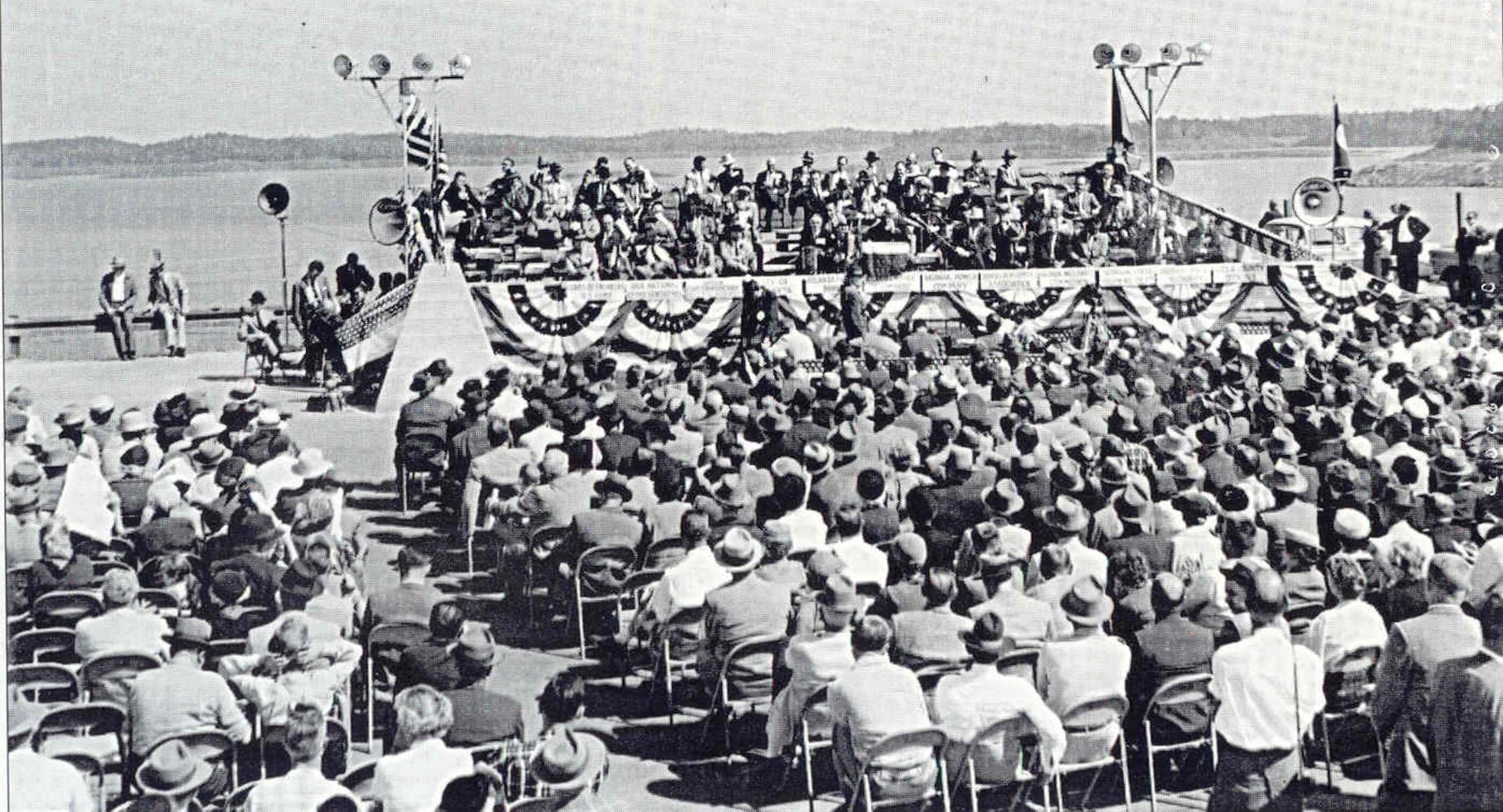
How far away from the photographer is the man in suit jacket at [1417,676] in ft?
21.8

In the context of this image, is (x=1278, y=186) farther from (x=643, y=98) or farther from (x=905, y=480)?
(x=905, y=480)

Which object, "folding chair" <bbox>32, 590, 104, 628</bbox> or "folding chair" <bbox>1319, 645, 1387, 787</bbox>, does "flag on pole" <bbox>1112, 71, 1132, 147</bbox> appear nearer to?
"folding chair" <bbox>1319, 645, 1387, 787</bbox>

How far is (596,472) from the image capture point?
1087cm

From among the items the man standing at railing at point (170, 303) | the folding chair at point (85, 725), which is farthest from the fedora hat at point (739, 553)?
→ the man standing at railing at point (170, 303)

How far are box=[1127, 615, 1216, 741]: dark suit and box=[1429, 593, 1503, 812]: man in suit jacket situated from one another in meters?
1.19

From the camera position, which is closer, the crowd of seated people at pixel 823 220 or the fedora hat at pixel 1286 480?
the fedora hat at pixel 1286 480

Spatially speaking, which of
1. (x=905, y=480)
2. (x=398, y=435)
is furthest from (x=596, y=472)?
(x=398, y=435)

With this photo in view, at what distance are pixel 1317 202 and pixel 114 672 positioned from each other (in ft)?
73.2

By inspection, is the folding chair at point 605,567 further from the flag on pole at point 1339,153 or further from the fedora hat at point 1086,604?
the flag on pole at point 1339,153

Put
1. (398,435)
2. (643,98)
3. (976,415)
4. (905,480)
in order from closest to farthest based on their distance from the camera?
(905,480), (976,415), (398,435), (643,98)

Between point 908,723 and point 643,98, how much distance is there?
17798 mm

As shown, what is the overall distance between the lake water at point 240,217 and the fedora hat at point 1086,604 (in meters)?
29.7

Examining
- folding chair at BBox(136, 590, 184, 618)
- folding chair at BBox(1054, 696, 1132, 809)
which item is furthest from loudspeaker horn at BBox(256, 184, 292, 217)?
folding chair at BBox(1054, 696, 1132, 809)

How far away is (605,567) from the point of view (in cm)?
957
